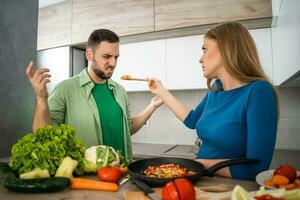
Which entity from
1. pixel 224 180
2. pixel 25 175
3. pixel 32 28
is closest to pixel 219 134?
pixel 224 180

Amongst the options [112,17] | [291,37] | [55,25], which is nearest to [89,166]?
[291,37]

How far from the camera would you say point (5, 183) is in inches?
29.8

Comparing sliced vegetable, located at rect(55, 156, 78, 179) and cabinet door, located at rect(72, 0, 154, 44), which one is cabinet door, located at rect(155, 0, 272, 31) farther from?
sliced vegetable, located at rect(55, 156, 78, 179)

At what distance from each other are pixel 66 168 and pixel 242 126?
0.64 meters

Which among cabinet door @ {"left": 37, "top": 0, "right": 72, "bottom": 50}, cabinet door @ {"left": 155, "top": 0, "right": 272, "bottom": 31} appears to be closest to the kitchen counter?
cabinet door @ {"left": 155, "top": 0, "right": 272, "bottom": 31}

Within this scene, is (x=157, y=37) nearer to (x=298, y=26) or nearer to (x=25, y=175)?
(x=298, y=26)

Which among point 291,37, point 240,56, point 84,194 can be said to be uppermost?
point 291,37

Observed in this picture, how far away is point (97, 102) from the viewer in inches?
60.3

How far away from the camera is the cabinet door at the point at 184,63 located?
6.91 ft

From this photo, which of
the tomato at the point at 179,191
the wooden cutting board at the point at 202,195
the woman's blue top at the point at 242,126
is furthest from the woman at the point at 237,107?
the tomato at the point at 179,191

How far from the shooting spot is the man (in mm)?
1457

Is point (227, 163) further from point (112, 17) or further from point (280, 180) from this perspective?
Answer: point (112, 17)

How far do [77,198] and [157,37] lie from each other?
5.93ft

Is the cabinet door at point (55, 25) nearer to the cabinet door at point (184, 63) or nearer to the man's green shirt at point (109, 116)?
→ the cabinet door at point (184, 63)
